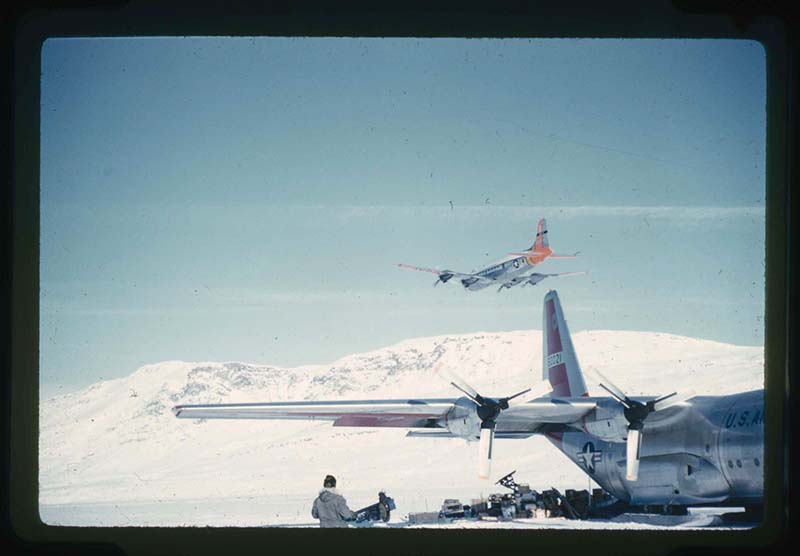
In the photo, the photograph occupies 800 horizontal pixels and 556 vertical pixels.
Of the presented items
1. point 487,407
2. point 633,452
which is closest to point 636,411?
point 633,452

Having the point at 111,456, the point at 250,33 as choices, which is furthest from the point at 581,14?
the point at 111,456

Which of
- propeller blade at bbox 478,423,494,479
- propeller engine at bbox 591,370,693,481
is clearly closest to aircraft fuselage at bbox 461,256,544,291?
propeller engine at bbox 591,370,693,481

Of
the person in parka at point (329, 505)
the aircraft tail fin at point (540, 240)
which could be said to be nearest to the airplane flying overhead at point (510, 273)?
the aircraft tail fin at point (540, 240)

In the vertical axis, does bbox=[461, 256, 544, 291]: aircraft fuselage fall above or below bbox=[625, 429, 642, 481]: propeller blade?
above

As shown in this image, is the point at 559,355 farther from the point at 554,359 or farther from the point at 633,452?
the point at 633,452

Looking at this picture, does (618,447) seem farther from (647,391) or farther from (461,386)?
(647,391)

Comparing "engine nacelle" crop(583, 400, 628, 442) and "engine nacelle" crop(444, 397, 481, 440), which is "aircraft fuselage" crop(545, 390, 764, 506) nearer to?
"engine nacelle" crop(583, 400, 628, 442)
